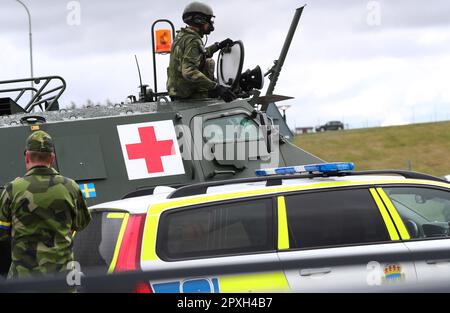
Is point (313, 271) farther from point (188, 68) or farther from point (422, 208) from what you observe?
point (188, 68)

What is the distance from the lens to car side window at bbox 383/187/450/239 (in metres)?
5.30

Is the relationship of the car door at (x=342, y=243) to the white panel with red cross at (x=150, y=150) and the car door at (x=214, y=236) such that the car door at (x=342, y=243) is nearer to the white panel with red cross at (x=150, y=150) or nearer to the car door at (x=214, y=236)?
the car door at (x=214, y=236)

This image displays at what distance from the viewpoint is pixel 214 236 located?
15.6ft

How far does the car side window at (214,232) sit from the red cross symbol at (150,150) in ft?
10.1

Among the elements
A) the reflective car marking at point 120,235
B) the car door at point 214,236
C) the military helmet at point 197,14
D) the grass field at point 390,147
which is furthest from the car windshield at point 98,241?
the grass field at point 390,147

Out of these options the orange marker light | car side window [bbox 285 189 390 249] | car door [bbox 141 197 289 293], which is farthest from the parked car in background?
car door [bbox 141 197 289 293]

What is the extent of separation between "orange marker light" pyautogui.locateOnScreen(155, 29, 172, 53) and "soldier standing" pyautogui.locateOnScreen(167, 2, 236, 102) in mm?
716

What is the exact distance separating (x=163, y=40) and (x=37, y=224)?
17.0 ft

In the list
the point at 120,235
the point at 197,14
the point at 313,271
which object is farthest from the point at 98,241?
the point at 197,14

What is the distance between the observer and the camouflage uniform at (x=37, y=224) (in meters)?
4.80

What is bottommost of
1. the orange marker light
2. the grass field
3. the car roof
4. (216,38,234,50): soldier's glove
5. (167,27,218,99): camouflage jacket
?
the grass field

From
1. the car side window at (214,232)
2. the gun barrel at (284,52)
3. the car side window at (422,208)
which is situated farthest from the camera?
the gun barrel at (284,52)

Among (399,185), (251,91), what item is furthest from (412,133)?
(399,185)

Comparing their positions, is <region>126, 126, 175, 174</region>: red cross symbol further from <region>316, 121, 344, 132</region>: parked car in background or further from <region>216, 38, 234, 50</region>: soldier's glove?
<region>316, 121, 344, 132</region>: parked car in background
